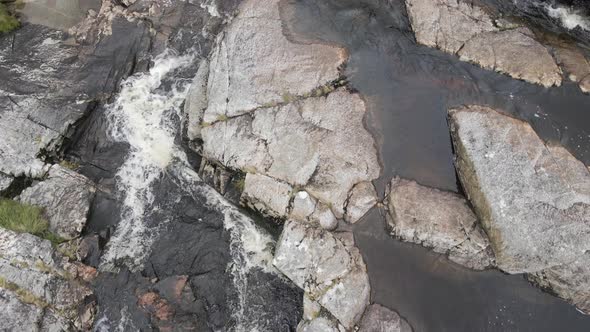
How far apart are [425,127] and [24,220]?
10214 mm

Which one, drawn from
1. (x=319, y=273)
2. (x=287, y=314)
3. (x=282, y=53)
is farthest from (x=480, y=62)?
(x=287, y=314)

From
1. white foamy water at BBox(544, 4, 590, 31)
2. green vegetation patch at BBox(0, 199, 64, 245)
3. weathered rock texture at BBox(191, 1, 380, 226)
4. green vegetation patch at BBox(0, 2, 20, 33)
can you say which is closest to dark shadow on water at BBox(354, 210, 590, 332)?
weathered rock texture at BBox(191, 1, 380, 226)

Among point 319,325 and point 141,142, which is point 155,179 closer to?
point 141,142

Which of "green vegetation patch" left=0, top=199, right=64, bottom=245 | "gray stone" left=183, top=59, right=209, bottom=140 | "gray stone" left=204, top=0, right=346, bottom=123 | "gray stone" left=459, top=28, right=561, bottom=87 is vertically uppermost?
"gray stone" left=459, top=28, right=561, bottom=87

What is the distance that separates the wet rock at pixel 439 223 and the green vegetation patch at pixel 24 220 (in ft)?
27.2

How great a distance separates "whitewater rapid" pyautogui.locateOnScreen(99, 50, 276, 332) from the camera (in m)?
11.1

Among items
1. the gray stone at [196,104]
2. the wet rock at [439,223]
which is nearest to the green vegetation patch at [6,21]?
the gray stone at [196,104]

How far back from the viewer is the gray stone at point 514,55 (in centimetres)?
1218

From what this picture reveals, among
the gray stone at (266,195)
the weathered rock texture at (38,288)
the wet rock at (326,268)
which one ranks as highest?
the gray stone at (266,195)

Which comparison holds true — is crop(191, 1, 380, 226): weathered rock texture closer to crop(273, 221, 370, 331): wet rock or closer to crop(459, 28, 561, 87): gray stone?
crop(273, 221, 370, 331): wet rock

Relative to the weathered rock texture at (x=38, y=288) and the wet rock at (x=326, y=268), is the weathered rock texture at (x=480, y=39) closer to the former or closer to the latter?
the wet rock at (x=326, y=268)

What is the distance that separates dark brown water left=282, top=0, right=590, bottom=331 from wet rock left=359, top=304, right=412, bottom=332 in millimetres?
212

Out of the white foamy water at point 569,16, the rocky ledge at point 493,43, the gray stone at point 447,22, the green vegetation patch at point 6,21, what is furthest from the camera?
the green vegetation patch at point 6,21

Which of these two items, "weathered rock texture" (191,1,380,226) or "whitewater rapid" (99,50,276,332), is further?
"weathered rock texture" (191,1,380,226)
